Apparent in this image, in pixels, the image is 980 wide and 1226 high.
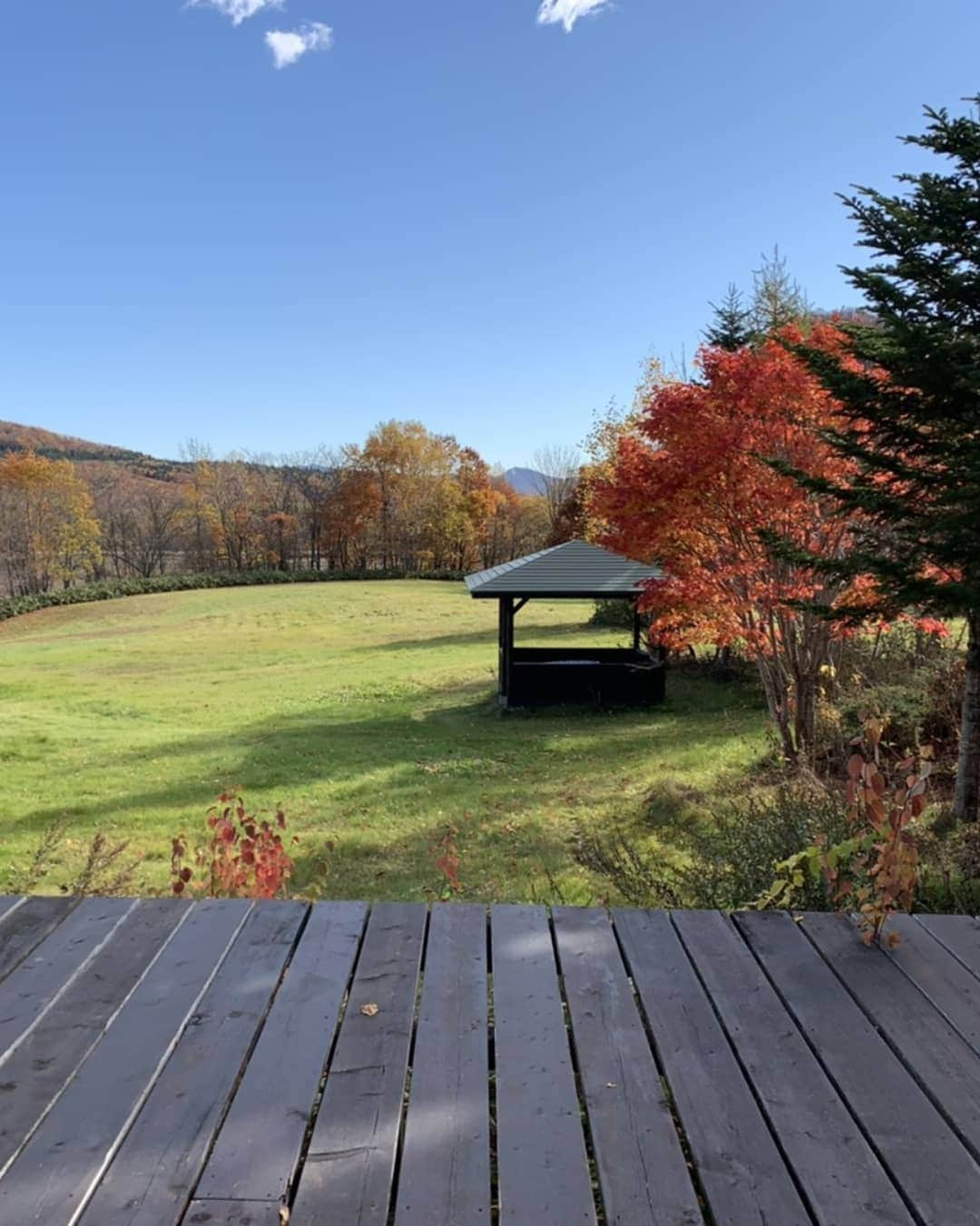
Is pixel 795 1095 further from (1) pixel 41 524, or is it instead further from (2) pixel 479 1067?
(1) pixel 41 524

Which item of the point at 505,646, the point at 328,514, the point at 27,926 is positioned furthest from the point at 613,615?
the point at 328,514

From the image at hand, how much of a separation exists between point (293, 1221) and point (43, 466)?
1505 inches

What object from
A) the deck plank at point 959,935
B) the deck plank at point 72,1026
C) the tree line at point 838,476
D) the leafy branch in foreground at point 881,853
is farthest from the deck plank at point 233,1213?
the tree line at point 838,476

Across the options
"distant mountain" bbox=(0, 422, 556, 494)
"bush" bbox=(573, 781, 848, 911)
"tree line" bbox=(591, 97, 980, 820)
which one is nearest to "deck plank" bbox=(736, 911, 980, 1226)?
"bush" bbox=(573, 781, 848, 911)

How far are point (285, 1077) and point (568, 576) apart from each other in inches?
453

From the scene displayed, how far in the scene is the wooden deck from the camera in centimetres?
121

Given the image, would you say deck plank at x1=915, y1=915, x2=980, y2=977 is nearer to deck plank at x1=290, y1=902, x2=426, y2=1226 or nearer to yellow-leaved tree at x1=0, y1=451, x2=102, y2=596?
deck plank at x1=290, y1=902, x2=426, y2=1226

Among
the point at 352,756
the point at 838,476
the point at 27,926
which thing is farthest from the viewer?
the point at 352,756

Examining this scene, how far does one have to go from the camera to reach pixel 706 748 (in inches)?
373

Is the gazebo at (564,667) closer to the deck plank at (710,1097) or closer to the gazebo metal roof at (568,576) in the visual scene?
the gazebo metal roof at (568,576)

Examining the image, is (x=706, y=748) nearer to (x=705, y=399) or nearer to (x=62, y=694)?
(x=705, y=399)

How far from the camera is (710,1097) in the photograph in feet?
4.70

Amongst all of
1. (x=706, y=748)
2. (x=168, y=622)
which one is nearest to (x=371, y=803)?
(x=706, y=748)

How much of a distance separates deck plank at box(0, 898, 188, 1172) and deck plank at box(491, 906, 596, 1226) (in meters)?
0.79
